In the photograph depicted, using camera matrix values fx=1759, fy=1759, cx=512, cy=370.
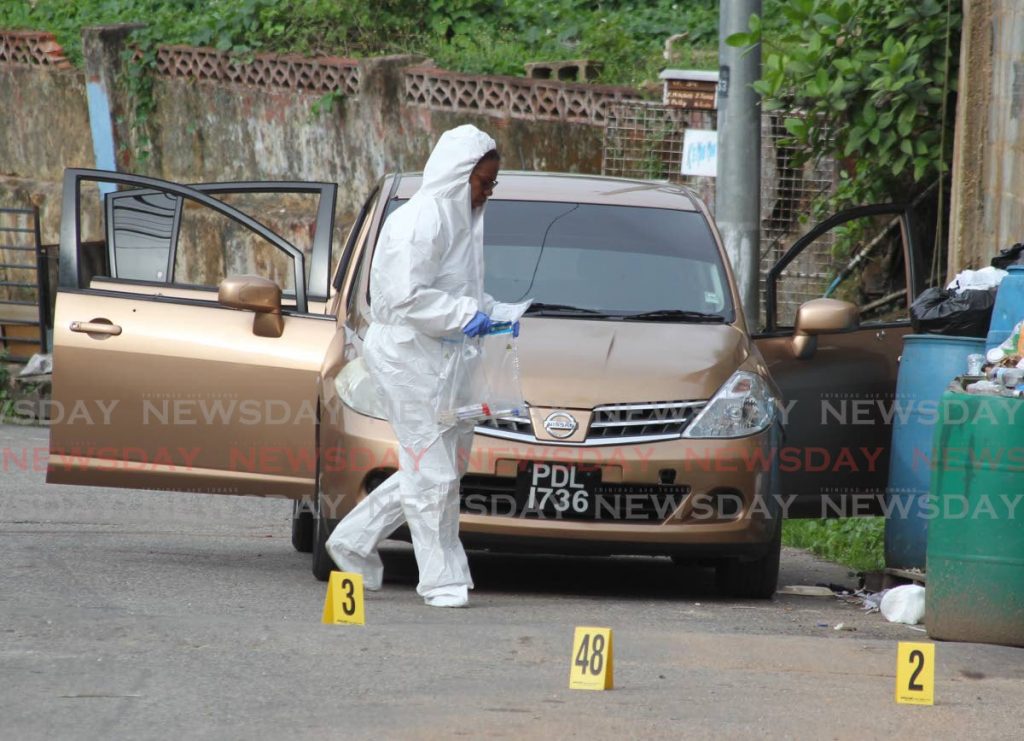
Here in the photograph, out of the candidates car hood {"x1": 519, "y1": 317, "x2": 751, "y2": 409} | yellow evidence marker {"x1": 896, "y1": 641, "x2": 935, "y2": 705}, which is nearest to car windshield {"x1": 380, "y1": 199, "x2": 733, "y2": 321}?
car hood {"x1": 519, "y1": 317, "x2": 751, "y2": 409}

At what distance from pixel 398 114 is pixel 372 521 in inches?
392

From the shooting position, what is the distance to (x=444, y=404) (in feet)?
21.5

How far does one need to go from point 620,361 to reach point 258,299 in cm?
161

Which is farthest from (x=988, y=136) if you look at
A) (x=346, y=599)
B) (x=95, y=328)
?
(x=346, y=599)

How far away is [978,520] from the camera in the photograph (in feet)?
20.7

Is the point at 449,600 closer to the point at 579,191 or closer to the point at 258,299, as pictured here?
the point at 258,299

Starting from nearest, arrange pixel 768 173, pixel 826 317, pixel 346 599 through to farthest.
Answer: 1. pixel 346 599
2. pixel 826 317
3. pixel 768 173

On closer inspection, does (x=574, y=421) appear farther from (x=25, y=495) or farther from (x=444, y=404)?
(x=25, y=495)

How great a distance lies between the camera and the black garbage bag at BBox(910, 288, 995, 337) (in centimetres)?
743

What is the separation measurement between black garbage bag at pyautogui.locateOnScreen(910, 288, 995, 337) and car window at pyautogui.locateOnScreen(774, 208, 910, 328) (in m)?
4.93

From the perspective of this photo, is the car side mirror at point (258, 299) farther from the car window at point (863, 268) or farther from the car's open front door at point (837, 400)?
the car window at point (863, 268)

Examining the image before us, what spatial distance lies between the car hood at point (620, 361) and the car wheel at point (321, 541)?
1.02 m

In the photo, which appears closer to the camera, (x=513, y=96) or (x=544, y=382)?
(x=544, y=382)

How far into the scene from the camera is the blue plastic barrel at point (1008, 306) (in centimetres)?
712
